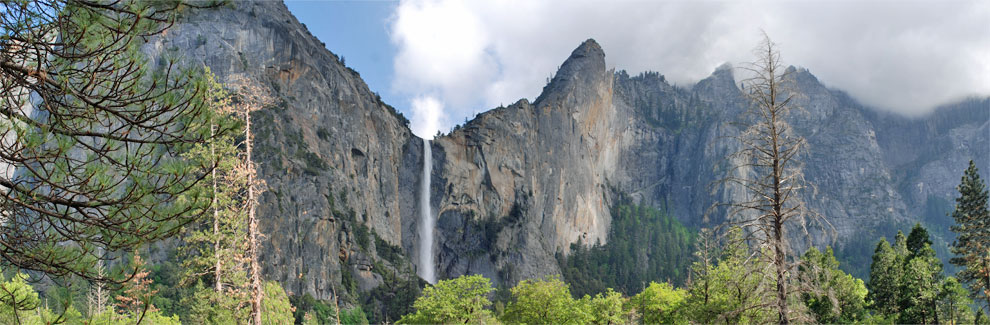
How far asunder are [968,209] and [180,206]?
4602 centimetres

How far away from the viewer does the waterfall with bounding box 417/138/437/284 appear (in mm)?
130000

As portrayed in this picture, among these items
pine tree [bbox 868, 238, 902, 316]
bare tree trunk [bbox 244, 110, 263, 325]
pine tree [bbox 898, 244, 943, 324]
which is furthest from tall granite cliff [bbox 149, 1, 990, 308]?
pine tree [bbox 898, 244, 943, 324]

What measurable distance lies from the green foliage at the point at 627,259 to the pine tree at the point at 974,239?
103314mm

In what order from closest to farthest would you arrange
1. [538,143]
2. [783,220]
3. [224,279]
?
[783,220], [224,279], [538,143]

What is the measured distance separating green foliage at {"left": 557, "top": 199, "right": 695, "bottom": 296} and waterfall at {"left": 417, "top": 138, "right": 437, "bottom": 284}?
108 ft

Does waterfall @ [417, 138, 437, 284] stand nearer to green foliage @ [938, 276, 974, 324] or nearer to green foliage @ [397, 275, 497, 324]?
green foliage @ [397, 275, 497, 324]

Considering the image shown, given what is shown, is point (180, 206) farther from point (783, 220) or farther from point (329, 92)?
point (329, 92)

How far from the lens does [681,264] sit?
181000 millimetres

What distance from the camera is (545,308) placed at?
3719 cm

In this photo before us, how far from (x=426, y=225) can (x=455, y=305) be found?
341 feet

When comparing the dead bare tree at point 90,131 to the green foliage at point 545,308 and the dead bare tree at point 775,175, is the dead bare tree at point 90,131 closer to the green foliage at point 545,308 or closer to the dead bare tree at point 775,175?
the dead bare tree at point 775,175

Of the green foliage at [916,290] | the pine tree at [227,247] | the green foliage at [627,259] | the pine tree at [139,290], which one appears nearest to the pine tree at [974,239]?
the green foliage at [916,290]

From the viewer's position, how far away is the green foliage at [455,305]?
30469 mm

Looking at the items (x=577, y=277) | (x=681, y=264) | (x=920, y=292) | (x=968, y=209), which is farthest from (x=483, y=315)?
(x=681, y=264)
